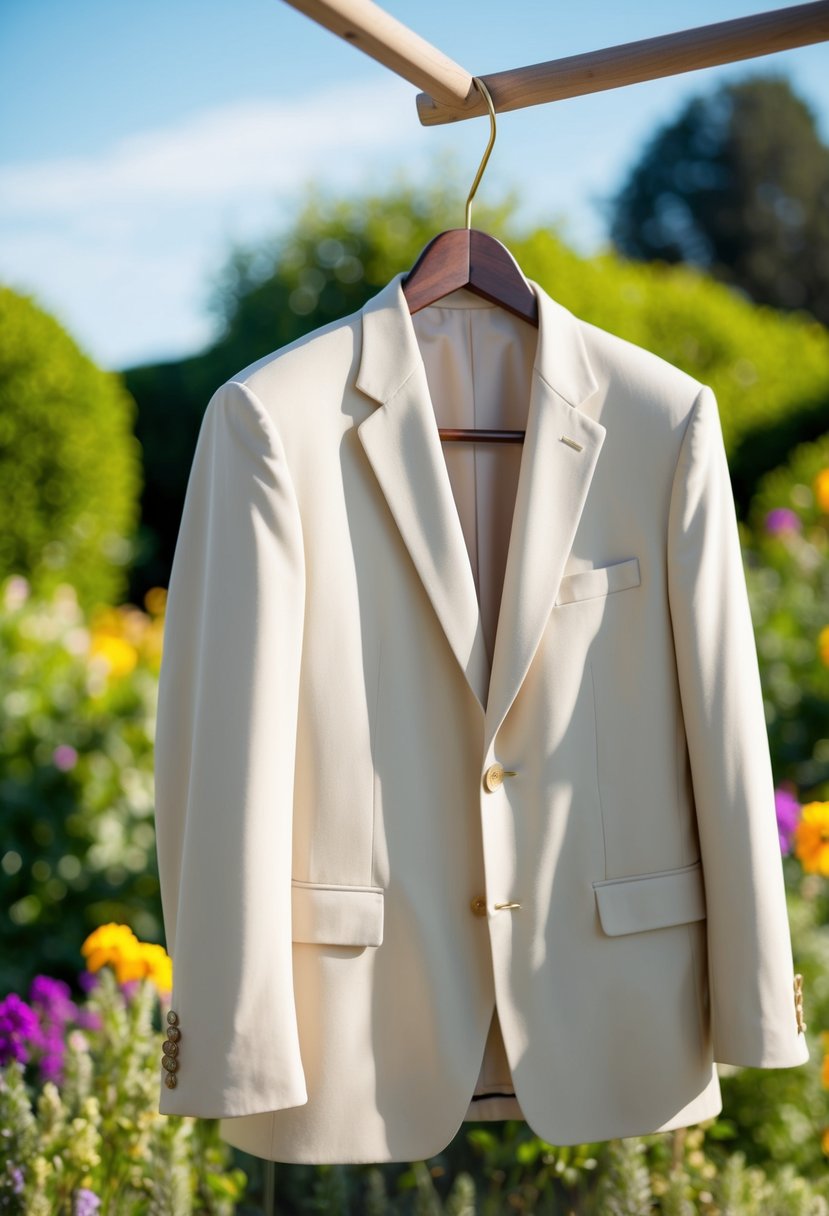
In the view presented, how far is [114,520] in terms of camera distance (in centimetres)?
654

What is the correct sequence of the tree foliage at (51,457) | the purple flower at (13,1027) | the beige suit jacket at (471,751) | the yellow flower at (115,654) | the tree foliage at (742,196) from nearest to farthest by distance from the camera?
1. the beige suit jacket at (471,751)
2. the purple flower at (13,1027)
3. the yellow flower at (115,654)
4. the tree foliage at (51,457)
5. the tree foliage at (742,196)

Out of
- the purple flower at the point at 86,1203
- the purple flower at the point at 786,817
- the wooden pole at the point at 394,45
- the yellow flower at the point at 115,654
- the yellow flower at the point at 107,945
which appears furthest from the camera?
the yellow flower at the point at 115,654

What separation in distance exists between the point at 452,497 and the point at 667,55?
0.65 meters

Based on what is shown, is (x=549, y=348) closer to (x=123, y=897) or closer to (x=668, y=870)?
(x=668, y=870)

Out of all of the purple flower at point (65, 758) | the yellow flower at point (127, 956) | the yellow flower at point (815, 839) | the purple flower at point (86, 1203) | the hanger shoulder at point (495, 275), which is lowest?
the purple flower at point (65, 758)

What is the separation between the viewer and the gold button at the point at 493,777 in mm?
1521

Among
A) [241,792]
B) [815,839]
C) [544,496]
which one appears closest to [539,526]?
[544,496]

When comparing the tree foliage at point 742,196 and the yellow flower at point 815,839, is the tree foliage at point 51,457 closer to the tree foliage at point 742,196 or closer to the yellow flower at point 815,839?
the yellow flower at point 815,839

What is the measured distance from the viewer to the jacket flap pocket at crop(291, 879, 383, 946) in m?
1.48

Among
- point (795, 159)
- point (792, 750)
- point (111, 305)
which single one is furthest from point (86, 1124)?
point (795, 159)

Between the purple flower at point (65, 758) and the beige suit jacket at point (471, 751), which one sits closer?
the beige suit jacket at point (471, 751)

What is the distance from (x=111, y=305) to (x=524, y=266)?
11.0m

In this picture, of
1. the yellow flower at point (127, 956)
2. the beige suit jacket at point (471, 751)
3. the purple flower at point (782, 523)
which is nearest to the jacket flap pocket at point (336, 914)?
the beige suit jacket at point (471, 751)

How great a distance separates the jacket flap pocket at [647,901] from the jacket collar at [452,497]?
11.1 inches
